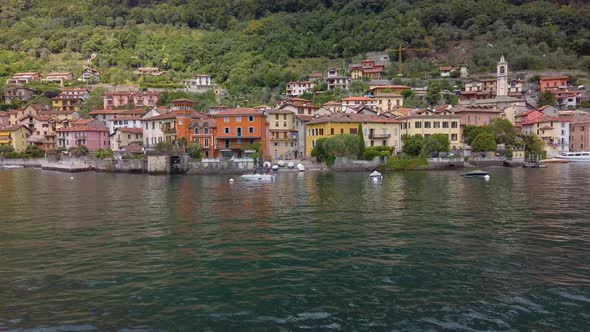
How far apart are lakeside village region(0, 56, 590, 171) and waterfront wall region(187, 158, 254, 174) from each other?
663 millimetres

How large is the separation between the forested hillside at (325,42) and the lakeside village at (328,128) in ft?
65.4

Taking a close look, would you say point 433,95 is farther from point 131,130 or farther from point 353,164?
point 131,130

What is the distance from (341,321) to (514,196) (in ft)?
89.4

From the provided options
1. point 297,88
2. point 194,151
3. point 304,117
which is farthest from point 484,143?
point 297,88

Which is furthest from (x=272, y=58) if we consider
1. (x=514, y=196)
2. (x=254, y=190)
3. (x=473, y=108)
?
(x=514, y=196)

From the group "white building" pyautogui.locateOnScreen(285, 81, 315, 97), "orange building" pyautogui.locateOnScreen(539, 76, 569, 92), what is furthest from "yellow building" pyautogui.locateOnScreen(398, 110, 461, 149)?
"orange building" pyautogui.locateOnScreen(539, 76, 569, 92)

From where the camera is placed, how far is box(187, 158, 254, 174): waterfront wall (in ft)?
214

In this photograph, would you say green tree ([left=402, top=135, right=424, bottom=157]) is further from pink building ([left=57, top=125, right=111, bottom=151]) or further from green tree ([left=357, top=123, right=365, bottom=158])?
pink building ([left=57, top=125, right=111, bottom=151])

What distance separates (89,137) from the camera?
92.0 meters

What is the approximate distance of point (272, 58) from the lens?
144375 mm

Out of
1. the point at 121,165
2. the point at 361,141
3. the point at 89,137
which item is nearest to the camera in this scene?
the point at 361,141

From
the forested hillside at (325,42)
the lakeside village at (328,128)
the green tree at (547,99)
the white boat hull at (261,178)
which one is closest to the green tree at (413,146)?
the lakeside village at (328,128)

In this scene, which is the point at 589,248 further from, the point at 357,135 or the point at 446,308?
the point at 357,135

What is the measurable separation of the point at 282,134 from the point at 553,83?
72.6 m
